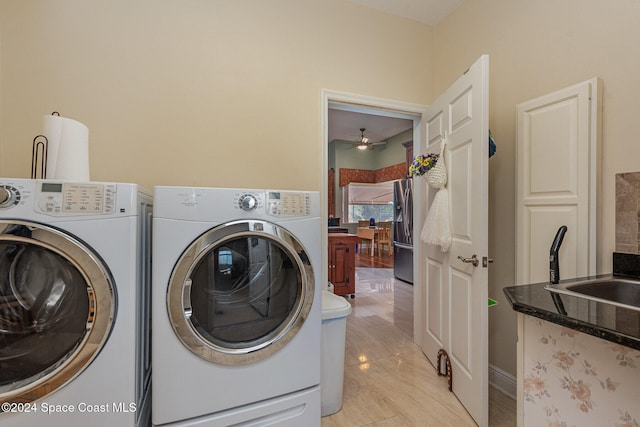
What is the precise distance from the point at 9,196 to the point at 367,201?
721 cm

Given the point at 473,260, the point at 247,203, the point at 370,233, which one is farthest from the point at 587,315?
the point at 370,233

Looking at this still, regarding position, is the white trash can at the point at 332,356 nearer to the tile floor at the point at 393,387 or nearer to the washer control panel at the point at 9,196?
the tile floor at the point at 393,387

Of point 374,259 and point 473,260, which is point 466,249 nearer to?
point 473,260

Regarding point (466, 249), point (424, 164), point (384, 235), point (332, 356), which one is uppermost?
point (424, 164)

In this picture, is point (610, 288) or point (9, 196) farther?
point (610, 288)

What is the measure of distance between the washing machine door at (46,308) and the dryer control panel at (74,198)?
0.23ft

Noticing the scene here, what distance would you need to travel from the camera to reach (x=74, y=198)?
940mm

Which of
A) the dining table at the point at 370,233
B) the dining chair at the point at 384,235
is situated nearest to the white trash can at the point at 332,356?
the dining chair at the point at 384,235

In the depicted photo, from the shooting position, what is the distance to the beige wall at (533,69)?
1242 mm

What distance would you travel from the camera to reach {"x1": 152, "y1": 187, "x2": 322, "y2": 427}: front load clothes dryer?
1.07m

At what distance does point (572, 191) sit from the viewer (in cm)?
137

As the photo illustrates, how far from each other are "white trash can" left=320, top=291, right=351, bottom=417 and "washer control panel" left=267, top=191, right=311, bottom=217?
61 centimetres

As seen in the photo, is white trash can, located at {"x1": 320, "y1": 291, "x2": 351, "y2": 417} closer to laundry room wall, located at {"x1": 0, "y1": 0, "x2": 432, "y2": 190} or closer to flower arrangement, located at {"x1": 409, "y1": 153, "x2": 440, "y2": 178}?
laundry room wall, located at {"x1": 0, "y1": 0, "x2": 432, "y2": 190}

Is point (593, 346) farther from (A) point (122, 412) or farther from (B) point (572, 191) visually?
(A) point (122, 412)
